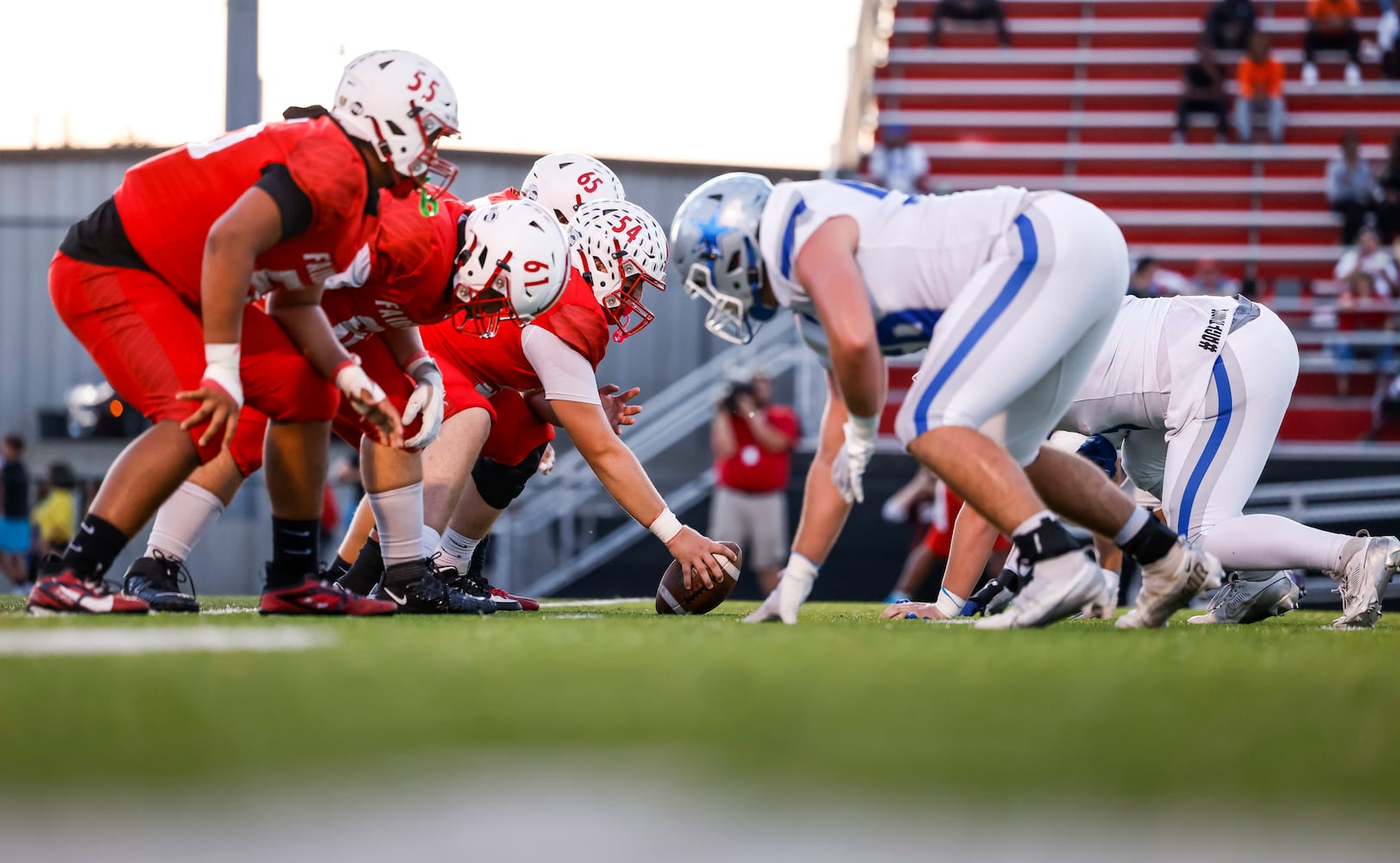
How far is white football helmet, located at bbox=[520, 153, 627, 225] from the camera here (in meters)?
6.18

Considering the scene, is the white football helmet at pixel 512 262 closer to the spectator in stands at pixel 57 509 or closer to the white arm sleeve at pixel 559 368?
the white arm sleeve at pixel 559 368

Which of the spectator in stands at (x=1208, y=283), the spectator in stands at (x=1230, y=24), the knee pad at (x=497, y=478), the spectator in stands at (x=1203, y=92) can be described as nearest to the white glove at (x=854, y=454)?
the knee pad at (x=497, y=478)

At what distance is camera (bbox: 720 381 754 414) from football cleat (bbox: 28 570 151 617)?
297 inches

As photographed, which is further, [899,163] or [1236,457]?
[899,163]

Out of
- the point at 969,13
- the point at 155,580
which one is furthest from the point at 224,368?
the point at 969,13

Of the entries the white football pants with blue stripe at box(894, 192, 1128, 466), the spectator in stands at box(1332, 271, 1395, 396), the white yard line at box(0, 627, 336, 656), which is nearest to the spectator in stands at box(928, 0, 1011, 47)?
the spectator in stands at box(1332, 271, 1395, 396)

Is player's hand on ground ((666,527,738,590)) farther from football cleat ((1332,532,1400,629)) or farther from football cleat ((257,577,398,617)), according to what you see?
football cleat ((1332,532,1400,629))

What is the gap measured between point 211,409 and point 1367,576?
356cm

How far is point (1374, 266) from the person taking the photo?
46.1ft

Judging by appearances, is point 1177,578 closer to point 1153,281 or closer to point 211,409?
point 211,409

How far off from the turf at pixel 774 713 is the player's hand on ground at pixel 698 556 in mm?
1707

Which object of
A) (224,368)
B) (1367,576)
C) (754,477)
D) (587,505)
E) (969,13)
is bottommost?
(587,505)

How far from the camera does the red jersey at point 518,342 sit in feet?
17.3

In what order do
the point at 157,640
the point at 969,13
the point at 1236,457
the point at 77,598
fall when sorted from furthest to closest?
the point at 969,13
the point at 1236,457
the point at 77,598
the point at 157,640
